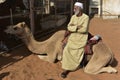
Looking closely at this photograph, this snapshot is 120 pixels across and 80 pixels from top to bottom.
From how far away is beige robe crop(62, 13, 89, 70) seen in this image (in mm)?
7234

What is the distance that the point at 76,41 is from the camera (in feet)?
24.1

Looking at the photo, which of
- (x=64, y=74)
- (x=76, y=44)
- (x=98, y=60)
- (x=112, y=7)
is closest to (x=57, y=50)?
(x=76, y=44)

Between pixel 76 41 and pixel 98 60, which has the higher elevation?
pixel 76 41

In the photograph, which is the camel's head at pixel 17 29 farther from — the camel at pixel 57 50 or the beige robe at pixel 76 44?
the beige robe at pixel 76 44

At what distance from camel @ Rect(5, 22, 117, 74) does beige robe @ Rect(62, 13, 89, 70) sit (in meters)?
0.35

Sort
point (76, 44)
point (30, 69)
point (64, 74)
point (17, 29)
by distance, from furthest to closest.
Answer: point (17, 29) → point (76, 44) → point (30, 69) → point (64, 74)

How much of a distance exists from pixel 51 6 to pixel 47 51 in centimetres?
399

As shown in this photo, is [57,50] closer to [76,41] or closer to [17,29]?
[76,41]

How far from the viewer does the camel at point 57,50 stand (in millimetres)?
7348

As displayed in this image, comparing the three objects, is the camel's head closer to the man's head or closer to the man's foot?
the man's head

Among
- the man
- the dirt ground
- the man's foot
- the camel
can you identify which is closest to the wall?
the dirt ground

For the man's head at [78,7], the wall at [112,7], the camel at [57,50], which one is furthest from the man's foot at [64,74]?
the wall at [112,7]

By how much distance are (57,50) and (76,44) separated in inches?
27.5

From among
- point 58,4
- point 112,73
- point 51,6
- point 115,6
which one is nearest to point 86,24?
point 112,73
